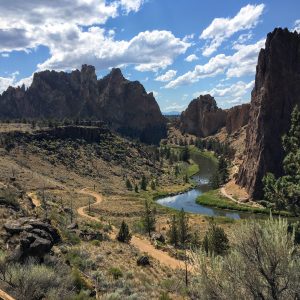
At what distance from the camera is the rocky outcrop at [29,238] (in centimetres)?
2538

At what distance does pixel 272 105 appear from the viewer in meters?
112

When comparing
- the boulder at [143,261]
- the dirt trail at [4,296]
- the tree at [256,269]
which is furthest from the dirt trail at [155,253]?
the dirt trail at [4,296]

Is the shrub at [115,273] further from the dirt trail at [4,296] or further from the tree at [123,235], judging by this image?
the tree at [123,235]

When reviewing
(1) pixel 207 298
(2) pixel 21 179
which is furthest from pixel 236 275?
(2) pixel 21 179

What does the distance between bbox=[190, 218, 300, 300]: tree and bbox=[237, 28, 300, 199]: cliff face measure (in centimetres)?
9290

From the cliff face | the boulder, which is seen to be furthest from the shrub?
the cliff face

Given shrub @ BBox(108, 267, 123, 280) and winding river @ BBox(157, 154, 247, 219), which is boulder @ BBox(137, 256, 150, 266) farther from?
winding river @ BBox(157, 154, 247, 219)

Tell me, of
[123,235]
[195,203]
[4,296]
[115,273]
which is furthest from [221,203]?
[4,296]

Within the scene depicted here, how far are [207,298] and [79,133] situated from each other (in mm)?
147023

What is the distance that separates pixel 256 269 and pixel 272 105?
99921mm

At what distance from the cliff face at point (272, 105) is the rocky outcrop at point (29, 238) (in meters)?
84.5

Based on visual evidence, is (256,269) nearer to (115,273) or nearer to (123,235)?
(115,273)

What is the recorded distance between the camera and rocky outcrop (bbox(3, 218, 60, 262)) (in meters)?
25.4

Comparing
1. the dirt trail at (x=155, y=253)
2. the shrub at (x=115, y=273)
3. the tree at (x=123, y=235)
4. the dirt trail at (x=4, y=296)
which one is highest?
the dirt trail at (x=4, y=296)
